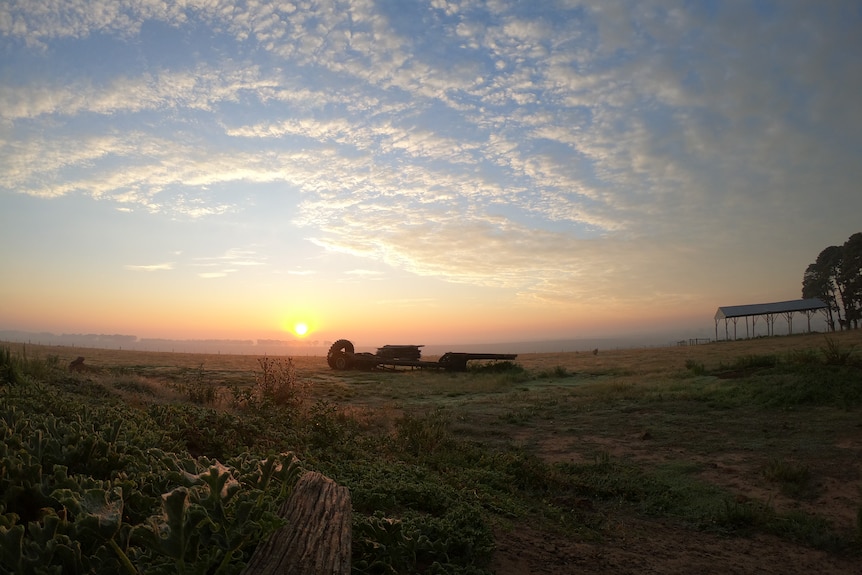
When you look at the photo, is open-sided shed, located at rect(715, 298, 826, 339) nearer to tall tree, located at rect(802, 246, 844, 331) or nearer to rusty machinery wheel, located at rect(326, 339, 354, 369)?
tall tree, located at rect(802, 246, 844, 331)

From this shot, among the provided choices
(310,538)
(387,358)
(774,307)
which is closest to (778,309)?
(774,307)

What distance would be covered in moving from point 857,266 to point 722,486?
72635mm

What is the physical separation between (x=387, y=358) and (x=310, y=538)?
28.2 meters

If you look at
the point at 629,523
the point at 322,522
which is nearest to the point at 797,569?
the point at 629,523

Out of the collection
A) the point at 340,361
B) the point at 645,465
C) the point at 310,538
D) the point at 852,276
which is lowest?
the point at 645,465

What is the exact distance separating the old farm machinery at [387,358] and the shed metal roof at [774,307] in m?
50.2

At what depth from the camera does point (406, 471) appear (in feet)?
20.8

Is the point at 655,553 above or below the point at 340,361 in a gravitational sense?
below

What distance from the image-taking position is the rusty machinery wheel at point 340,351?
31109mm

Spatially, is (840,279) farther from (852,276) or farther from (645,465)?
(645,465)

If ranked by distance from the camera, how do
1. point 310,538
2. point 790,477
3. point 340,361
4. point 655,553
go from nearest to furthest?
point 310,538, point 655,553, point 790,477, point 340,361

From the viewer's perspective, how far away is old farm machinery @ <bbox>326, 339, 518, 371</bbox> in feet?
98.4

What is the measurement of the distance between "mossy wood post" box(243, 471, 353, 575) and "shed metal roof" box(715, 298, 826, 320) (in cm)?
7388

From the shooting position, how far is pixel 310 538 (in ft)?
9.58
